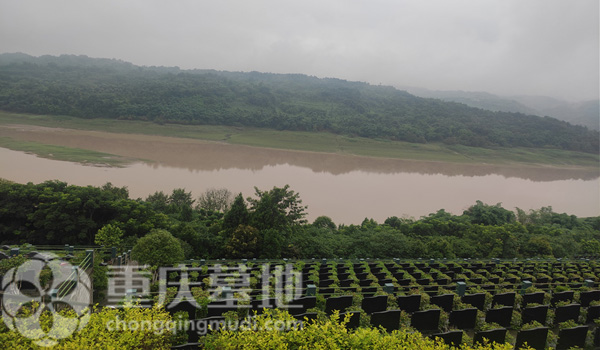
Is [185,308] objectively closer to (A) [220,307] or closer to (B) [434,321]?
(A) [220,307]

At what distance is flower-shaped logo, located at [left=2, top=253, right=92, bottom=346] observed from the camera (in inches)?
111

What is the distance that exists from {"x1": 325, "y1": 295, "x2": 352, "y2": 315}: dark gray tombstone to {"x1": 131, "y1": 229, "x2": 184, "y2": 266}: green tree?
3.54 metres

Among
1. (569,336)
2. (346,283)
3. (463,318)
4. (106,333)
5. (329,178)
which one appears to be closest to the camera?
(106,333)

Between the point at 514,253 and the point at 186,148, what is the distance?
102 ft

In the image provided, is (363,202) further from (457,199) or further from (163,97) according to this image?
(163,97)

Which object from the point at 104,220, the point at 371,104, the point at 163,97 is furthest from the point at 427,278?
the point at 371,104

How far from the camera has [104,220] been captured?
1190 centimetres

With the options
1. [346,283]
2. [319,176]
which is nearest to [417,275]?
[346,283]

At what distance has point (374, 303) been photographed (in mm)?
4938

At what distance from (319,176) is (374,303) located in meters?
24.3

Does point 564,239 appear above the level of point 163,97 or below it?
below

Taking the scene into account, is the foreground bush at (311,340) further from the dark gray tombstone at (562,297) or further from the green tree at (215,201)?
the green tree at (215,201)

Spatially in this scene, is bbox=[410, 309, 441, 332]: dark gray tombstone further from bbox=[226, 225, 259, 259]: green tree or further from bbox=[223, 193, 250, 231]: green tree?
bbox=[223, 193, 250, 231]: green tree

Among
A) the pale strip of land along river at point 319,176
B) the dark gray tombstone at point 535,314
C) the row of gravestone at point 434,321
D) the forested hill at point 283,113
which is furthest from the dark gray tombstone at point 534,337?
the forested hill at point 283,113
